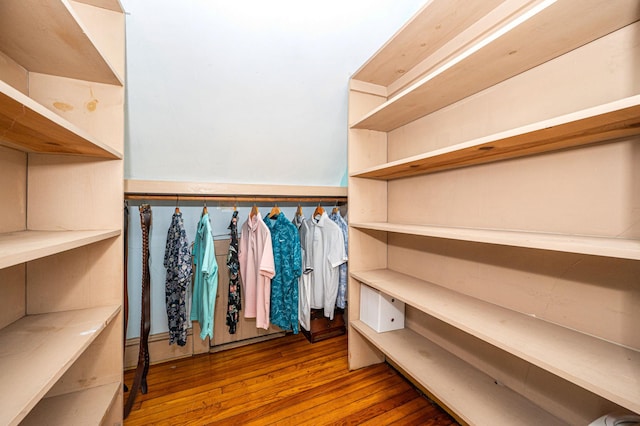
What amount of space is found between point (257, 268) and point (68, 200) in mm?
1093

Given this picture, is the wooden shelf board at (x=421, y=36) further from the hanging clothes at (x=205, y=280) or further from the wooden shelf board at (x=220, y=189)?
the hanging clothes at (x=205, y=280)

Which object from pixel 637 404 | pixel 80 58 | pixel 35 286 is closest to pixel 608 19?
pixel 637 404

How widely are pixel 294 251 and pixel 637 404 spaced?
1.60 metres

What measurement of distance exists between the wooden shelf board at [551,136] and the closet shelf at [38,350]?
1456 millimetres

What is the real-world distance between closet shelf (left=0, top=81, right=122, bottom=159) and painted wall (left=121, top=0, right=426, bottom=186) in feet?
1.74

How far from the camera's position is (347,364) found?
1847 mm

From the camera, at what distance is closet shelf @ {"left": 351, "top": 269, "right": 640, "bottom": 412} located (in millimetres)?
648

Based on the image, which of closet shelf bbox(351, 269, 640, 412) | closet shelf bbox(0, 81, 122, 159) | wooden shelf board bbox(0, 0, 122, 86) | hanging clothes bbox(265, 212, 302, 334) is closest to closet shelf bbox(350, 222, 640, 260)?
closet shelf bbox(351, 269, 640, 412)

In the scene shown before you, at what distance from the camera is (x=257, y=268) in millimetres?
1868

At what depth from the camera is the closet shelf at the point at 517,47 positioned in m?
0.75

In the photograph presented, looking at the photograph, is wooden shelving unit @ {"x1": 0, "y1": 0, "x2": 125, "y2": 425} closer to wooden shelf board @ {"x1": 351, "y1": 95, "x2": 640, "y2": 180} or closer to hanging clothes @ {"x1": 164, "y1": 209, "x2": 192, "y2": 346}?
hanging clothes @ {"x1": 164, "y1": 209, "x2": 192, "y2": 346}

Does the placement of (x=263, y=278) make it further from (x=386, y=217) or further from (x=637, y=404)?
(x=637, y=404)

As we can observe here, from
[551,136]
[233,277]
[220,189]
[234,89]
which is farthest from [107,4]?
[551,136]

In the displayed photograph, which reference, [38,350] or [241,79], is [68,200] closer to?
[38,350]
